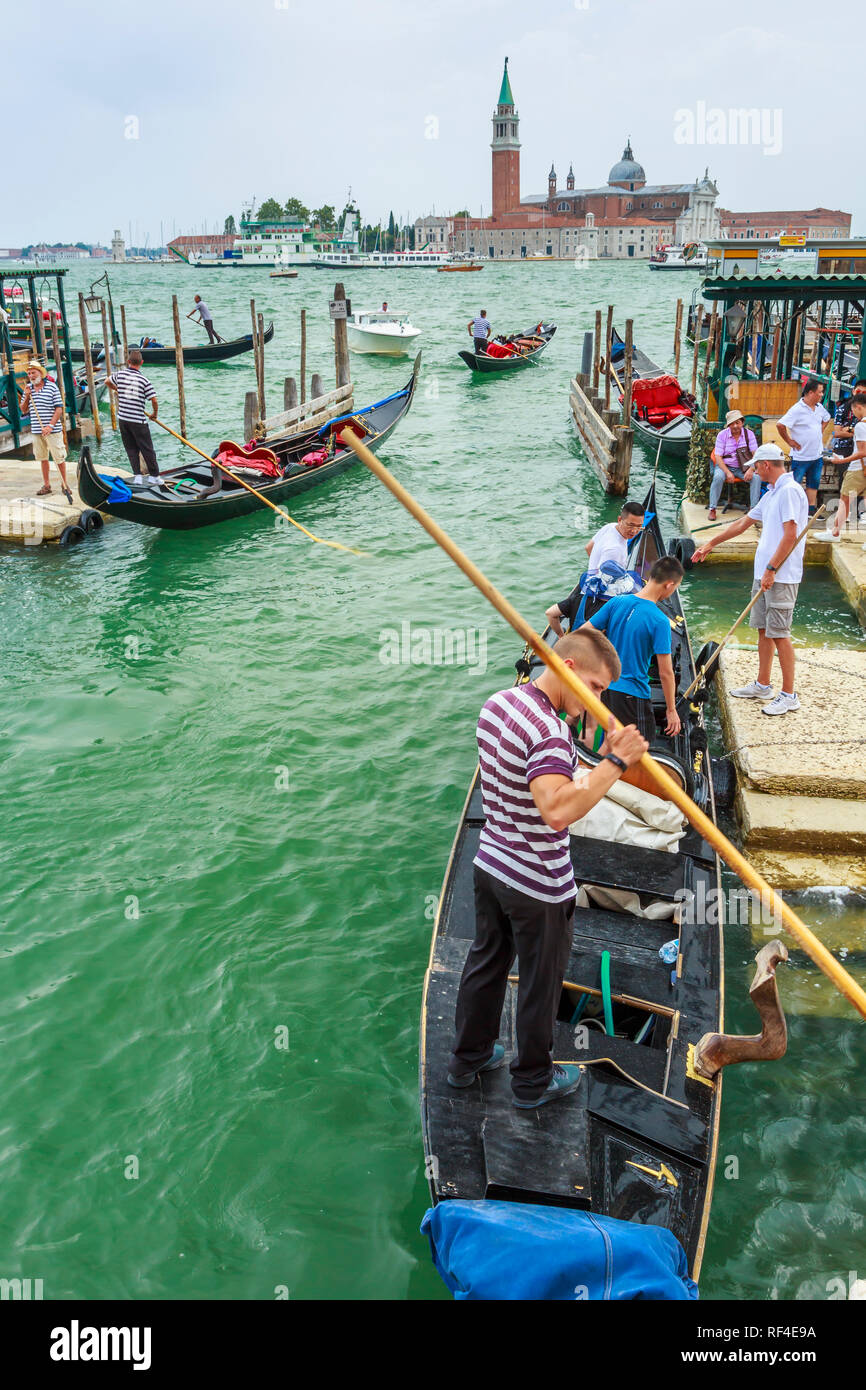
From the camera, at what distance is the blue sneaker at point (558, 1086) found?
119 inches

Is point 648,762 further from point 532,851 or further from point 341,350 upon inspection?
point 341,350

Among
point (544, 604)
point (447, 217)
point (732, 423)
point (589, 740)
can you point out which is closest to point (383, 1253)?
point (589, 740)

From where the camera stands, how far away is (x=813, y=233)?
120062 mm

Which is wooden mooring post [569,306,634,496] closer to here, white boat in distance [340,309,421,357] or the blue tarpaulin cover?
the blue tarpaulin cover

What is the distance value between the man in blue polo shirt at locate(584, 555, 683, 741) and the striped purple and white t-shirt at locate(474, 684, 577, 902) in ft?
5.83

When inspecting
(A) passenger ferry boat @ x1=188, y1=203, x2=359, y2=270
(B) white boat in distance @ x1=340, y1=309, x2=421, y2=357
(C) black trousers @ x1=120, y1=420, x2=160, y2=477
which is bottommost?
(C) black trousers @ x1=120, y1=420, x2=160, y2=477

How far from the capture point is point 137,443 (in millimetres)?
11461

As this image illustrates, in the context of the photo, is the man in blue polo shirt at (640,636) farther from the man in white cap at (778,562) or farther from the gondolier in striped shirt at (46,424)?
the gondolier in striped shirt at (46,424)

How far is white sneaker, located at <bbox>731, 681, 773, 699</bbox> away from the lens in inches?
229

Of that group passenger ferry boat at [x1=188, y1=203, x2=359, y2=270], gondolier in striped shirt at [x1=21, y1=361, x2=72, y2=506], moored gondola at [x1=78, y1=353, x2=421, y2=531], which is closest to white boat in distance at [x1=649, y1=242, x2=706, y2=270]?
passenger ferry boat at [x1=188, y1=203, x2=359, y2=270]

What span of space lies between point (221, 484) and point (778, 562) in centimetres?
771

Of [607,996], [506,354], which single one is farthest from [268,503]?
[506,354]

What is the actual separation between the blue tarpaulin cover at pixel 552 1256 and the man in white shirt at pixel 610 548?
3.26 metres
